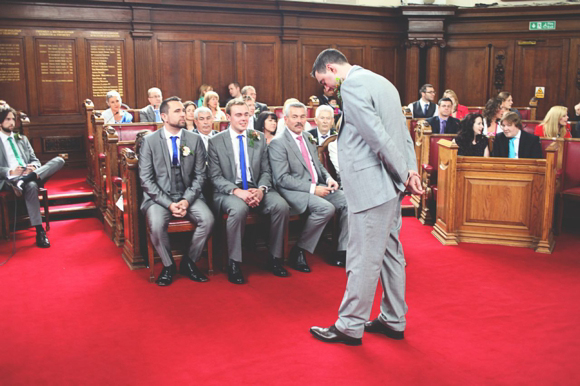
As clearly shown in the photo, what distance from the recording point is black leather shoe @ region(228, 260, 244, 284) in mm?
4250

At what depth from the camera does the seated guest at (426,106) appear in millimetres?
8266

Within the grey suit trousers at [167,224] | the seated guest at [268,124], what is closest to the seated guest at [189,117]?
the seated guest at [268,124]

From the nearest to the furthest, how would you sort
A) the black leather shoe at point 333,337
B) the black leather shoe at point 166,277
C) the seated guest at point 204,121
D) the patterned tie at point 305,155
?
the black leather shoe at point 333,337
the black leather shoe at point 166,277
the patterned tie at point 305,155
the seated guest at point 204,121

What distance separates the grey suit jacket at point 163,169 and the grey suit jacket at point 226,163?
90 mm

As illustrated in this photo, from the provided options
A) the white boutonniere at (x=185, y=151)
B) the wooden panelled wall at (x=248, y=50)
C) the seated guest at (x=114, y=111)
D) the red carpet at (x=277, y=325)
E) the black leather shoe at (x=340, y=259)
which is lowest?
the red carpet at (x=277, y=325)

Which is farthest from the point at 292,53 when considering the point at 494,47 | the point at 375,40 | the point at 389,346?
the point at 389,346

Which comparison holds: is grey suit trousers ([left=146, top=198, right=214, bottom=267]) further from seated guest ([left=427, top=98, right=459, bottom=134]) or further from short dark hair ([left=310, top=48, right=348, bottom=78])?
seated guest ([left=427, top=98, right=459, bottom=134])

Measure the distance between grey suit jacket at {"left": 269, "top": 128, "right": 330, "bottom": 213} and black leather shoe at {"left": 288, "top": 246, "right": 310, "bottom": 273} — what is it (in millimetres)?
324

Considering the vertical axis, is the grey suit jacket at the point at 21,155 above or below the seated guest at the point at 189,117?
below

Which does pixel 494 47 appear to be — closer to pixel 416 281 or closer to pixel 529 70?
pixel 529 70

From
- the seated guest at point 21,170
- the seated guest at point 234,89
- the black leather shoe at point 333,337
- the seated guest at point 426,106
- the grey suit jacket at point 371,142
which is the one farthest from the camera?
the seated guest at point 234,89

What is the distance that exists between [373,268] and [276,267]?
1531 mm

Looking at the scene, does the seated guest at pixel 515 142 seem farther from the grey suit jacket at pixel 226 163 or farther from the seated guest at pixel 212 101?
the seated guest at pixel 212 101

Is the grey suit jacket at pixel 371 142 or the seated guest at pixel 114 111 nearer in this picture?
the grey suit jacket at pixel 371 142
